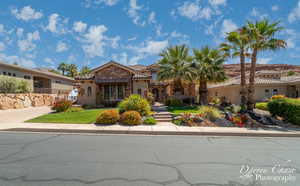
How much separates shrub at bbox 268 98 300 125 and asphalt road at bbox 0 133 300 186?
15.2ft

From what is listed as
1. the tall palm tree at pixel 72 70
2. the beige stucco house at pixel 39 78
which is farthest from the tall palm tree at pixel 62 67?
the beige stucco house at pixel 39 78

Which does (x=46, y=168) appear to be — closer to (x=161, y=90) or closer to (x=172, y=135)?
(x=172, y=135)

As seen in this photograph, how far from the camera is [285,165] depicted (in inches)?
165

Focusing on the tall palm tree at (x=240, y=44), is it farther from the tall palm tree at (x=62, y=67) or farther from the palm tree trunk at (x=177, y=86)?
the tall palm tree at (x=62, y=67)

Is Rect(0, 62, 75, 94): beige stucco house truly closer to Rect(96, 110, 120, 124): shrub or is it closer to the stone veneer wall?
the stone veneer wall

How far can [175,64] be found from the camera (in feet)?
55.5

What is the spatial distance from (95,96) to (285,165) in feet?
61.3

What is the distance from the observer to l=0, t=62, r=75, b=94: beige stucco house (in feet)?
70.0

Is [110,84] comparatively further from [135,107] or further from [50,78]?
[50,78]

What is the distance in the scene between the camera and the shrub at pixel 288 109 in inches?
363

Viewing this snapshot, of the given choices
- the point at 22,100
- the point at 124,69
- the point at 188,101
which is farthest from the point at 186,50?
the point at 22,100

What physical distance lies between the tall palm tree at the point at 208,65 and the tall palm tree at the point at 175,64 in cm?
107

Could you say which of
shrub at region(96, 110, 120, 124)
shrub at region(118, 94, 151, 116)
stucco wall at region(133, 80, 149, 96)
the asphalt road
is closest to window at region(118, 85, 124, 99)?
stucco wall at region(133, 80, 149, 96)

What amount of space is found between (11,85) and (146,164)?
24.0m
